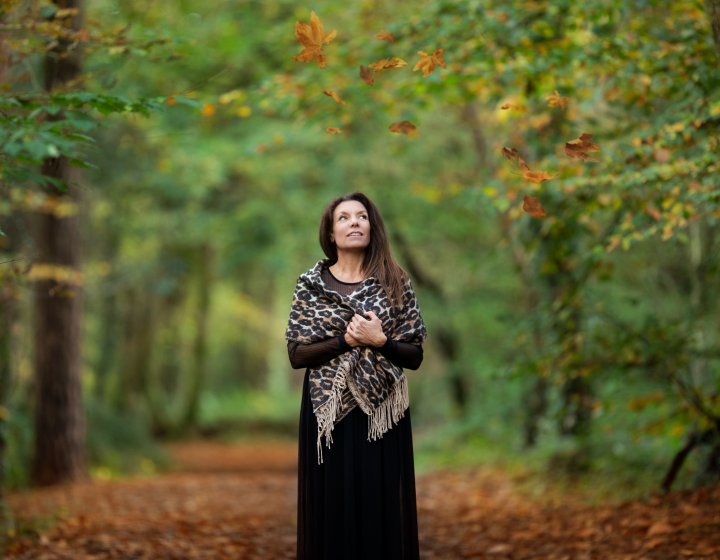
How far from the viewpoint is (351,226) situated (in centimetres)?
441

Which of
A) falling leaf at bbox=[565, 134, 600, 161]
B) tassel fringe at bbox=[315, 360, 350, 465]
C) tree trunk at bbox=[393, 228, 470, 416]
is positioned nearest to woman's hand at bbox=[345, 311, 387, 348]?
tassel fringe at bbox=[315, 360, 350, 465]

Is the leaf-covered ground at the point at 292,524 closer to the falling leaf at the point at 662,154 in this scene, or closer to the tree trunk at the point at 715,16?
the falling leaf at the point at 662,154

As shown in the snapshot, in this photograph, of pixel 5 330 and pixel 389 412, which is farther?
pixel 5 330

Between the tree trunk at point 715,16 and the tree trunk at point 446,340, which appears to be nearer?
the tree trunk at point 715,16

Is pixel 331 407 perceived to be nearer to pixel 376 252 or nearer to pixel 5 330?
pixel 376 252

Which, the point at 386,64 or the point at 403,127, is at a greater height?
the point at 386,64

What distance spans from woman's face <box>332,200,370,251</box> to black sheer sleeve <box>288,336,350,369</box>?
525 mm

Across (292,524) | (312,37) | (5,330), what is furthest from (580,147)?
(5,330)

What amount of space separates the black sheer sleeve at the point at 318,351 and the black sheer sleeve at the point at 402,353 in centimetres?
20

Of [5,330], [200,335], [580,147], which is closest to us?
[580,147]

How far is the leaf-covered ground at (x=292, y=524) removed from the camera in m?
5.71

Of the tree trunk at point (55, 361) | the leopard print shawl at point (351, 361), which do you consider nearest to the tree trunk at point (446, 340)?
the tree trunk at point (55, 361)

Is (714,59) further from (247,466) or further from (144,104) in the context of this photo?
(247,466)

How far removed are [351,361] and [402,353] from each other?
268mm
